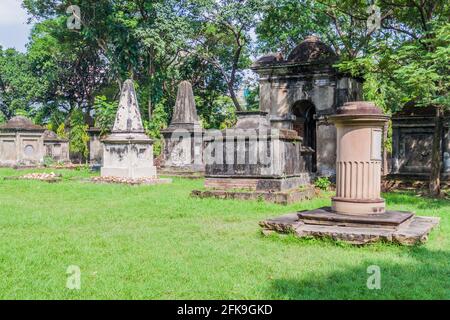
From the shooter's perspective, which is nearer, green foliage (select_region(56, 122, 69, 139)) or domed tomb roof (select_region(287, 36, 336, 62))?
domed tomb roof (select_region(287, 36, 336, 62))

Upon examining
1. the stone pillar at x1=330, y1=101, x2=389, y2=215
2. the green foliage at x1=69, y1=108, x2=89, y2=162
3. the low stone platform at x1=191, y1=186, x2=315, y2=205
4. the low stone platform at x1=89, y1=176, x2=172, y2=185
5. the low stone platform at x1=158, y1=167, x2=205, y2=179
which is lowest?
the low stone platform at x1=191, y1=186, x2=315, y2=205

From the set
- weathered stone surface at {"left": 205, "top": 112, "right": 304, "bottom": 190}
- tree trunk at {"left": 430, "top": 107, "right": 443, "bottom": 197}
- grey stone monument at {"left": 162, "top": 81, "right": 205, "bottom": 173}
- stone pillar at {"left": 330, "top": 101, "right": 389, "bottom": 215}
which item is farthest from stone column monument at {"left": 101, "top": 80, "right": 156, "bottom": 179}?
stone pillar at {"left": 330, "top": 101, "right": 389, "bottom": 215}

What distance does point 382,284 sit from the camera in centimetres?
472

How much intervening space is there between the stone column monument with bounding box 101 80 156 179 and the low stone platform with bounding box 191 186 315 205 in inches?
220

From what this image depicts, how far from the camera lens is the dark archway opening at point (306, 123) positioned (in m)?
17.5

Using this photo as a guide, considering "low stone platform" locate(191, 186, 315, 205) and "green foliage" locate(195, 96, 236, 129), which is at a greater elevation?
"green foliage" locate(195, 96, 236, 129)

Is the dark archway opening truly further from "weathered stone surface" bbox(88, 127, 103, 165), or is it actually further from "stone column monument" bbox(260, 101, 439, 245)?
"weathered stone surface" bbox(88, 127, 103, 165)

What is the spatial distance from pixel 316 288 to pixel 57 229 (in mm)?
4769

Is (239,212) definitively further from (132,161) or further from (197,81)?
(197,81)

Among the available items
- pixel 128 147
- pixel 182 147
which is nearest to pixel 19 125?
pixel 182 147

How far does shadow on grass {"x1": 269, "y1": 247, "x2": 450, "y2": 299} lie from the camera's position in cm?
439

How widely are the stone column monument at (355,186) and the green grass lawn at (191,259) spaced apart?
0.40 meters

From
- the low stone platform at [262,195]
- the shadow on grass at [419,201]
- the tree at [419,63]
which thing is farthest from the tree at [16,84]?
the shadow on grass at [419,201]
